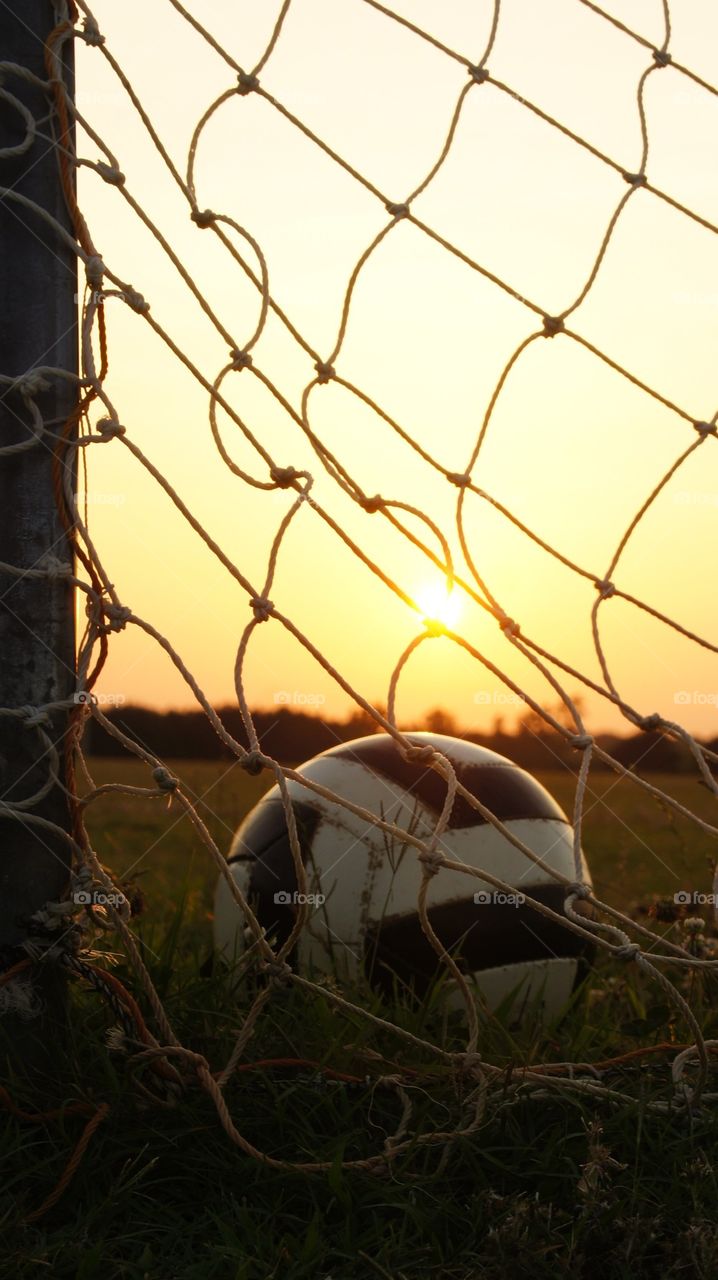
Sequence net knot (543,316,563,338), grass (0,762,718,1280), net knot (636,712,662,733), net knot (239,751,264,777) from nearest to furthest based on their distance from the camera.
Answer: grass (0,762,718,1280)
net knot (239,751,264,777)
net knot (636,712,662,733)
net knot (543,316,563,338)

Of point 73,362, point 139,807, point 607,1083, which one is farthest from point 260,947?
point 139,807

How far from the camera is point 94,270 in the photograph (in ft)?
7.78

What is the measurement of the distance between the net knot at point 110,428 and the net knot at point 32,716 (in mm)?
508

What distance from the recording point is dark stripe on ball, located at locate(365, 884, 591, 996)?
2.85m

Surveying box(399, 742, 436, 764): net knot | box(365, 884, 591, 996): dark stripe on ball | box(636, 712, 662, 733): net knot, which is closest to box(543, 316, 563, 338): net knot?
box(636, 712, 662, 733): net knot

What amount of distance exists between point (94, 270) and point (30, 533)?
0.50 m

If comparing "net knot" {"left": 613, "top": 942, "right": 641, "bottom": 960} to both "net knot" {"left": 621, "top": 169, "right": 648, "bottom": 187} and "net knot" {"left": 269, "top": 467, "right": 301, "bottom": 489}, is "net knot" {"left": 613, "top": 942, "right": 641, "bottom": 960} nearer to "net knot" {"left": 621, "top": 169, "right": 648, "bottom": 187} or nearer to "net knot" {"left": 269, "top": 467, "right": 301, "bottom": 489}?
"net knot" {"left": 269, "top": 467, "right": 301, "bottom": 489}

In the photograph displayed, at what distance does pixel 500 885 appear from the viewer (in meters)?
2.23

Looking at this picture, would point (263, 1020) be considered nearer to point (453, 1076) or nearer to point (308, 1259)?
point (453, 1076)

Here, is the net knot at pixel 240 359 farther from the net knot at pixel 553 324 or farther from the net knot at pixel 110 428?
the net knot at pixel 553 324

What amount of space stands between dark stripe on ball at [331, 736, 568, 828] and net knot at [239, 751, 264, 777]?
870 mm

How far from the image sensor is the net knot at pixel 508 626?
101 inches

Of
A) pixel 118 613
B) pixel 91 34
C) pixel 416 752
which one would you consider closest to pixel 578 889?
pixel 416 752

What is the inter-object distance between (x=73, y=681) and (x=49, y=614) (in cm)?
13
